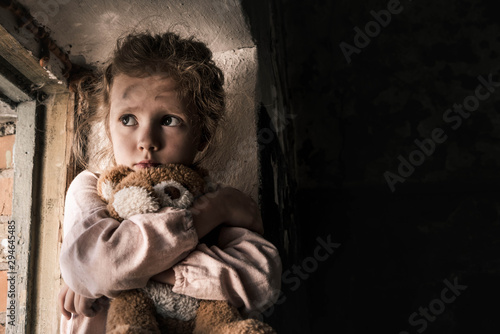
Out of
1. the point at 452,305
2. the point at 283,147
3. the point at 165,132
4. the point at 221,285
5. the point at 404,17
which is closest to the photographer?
the point at 221,285

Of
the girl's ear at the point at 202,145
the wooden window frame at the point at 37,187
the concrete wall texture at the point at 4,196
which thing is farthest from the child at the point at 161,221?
the concrete wall texture at the point at 4,196

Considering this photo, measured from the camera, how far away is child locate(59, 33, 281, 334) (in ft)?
2.36

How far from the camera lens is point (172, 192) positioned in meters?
0.80

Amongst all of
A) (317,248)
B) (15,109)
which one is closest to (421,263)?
(317,248)

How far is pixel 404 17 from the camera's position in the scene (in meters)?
1.79

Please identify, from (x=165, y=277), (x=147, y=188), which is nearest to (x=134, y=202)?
(x=147, y=188)

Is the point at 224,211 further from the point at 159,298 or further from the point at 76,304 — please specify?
the point at 76,304

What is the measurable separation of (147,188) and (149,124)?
163mm

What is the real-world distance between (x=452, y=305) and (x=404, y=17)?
3.69ft

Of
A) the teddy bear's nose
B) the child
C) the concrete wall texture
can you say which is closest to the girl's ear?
the child

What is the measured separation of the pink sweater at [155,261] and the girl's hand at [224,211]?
0.15ft

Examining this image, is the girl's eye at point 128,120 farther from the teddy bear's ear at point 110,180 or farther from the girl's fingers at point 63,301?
the girl's fingers at point 63,301

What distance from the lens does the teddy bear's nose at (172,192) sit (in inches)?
31.3

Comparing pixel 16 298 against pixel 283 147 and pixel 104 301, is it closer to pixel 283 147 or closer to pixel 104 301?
pixel 104 301
